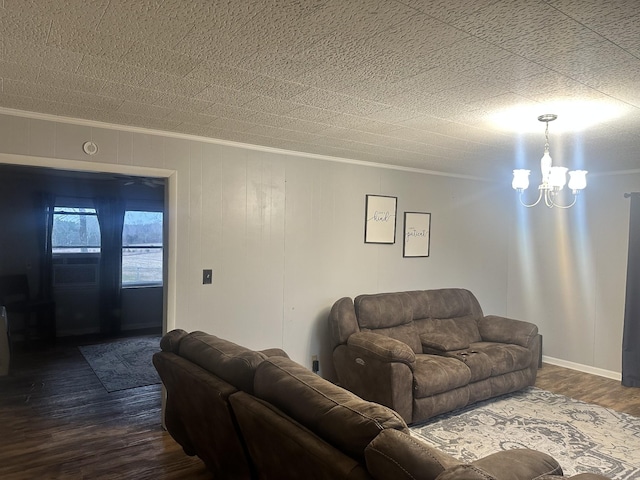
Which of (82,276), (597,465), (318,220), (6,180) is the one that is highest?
(6,180)

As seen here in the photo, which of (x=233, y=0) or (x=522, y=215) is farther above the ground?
(x=233, y=0)

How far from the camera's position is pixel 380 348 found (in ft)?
11.8

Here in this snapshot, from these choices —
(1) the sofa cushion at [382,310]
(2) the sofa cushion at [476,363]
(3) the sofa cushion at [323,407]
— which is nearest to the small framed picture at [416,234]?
(1) the sofa cushion at [382,310]

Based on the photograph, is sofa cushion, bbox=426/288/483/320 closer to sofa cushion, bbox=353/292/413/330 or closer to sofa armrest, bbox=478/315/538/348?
sofa armrest, bbox=478/315/538/348

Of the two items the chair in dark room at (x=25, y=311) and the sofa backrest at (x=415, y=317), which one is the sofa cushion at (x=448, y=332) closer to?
the sofa backrest at (x=415, y=317)

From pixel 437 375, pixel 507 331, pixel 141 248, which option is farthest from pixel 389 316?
pixel 141 248

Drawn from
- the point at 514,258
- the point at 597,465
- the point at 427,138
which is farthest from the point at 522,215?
the point at 597,465

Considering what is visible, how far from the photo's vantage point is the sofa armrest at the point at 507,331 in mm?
4422

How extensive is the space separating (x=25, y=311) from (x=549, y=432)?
6.13 metres

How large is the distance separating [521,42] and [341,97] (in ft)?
3.34

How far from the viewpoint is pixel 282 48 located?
6.10ft

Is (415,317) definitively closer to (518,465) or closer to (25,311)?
(518,465)

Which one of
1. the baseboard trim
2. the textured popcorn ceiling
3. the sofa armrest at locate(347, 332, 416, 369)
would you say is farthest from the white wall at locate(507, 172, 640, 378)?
the sofa armrest at locate(347, 332, 416, 369)

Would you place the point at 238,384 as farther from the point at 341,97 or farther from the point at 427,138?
the point at 427,138
